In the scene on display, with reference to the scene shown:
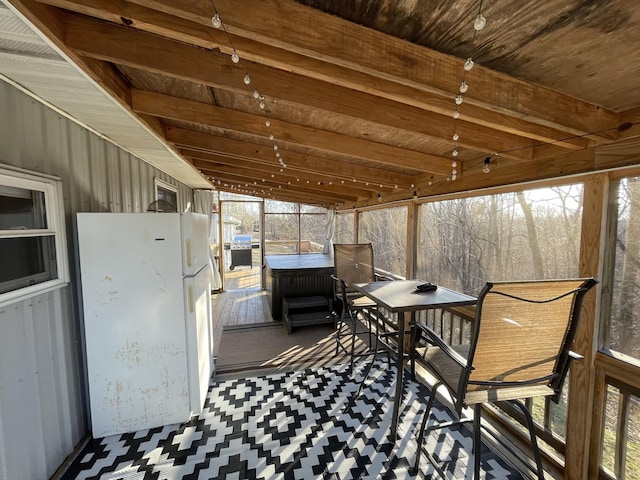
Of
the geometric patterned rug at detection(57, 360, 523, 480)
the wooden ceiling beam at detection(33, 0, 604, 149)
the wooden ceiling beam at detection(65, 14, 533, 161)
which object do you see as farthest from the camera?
the geometric patterned rug at detection(57, 360, 523, 480)

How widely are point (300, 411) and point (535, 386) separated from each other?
5.92 ft

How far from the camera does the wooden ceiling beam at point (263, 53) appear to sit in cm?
90

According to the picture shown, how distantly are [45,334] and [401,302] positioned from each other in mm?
2387

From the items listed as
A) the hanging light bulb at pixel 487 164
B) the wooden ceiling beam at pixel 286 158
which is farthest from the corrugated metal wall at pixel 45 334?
the hanging light bulb at pixel 487 164

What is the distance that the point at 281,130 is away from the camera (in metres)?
2.07

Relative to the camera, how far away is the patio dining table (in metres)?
1.86

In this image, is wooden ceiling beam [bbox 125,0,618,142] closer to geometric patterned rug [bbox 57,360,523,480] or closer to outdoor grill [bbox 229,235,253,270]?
geometric patterned rug [bbox 57,360,523,480]

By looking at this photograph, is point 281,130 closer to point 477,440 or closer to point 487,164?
point 487,164

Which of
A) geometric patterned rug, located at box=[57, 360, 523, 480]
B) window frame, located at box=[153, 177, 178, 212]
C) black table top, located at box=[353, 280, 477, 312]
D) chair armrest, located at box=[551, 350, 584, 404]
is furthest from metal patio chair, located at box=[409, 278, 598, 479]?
window frame, located at box=[153, 177, 178, 212]

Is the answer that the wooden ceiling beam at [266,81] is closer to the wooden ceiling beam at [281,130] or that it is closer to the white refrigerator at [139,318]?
the wooden ceiling beam at [281,130]

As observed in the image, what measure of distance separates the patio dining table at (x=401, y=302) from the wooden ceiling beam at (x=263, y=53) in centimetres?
120

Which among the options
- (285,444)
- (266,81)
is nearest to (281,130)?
(266,81)

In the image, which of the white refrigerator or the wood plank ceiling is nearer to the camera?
the wood plank ceiling

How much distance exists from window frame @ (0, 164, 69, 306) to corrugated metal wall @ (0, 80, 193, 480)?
56mm
